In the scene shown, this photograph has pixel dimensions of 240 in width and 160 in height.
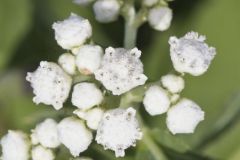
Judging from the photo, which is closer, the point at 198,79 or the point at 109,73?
the point at 109,73

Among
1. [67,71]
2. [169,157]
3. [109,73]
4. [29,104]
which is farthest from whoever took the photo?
[29,104]

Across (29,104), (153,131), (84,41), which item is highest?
(84,41)

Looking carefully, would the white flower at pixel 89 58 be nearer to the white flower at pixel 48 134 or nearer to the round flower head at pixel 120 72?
the round flower head at pixel 120 72

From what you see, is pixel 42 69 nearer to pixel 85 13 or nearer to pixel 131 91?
pixel 131 91

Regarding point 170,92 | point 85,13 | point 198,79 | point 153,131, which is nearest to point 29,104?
point 85,13

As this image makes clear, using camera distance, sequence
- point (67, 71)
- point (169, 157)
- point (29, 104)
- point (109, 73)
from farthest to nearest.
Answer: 1. point (29, 104)
2. point (169, 157)
3. point (67, 71)
4. point (109, 73)

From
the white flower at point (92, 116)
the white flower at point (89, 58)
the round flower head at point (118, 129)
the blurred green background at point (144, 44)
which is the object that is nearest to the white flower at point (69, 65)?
the white flower at point (89, 58)

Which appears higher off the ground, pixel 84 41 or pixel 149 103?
pixel 84 41

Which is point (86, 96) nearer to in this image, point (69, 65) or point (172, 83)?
point (69, 65)
